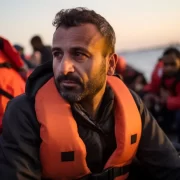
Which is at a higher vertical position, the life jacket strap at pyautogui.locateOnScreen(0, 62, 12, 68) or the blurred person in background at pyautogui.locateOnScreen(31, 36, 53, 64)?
the life jacket strap at pyautogui.locateOnScreen(0, 62, 12, 68)

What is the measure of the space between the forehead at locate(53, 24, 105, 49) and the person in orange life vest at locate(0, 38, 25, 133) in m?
1.05

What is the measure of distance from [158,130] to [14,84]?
48.3 inches

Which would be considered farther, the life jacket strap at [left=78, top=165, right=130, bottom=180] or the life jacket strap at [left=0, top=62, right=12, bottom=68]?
the life jacket strap at [left=0, top=62, right=12, bottom=68]

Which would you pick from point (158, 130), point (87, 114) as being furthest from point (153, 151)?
point (87, 114)

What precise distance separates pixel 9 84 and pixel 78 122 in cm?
106

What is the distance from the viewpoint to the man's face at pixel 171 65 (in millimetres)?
4223

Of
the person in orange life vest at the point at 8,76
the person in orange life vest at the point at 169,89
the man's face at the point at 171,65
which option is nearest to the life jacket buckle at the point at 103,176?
the person in orange life vest at the point at 8,76

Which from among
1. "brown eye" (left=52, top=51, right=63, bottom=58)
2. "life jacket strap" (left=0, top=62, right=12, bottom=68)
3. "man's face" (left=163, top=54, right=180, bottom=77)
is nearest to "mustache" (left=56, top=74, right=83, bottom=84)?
"brown eye" (left=52, top=51, right=63, bottom=58)

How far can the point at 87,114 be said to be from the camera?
170cm

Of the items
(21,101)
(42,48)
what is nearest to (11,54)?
(21,101)

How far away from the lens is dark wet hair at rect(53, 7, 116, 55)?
1.58m

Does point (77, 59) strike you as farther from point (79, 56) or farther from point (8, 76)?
point (8, 76)

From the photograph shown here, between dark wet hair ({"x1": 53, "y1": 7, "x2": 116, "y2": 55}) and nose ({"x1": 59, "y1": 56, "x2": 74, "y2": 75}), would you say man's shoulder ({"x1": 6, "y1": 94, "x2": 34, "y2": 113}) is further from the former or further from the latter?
dark wet hair ({"x1": 53, "y1": 7, "x2": 116, "y2": 55})

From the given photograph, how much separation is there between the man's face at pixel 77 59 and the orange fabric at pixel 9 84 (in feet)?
3.18
